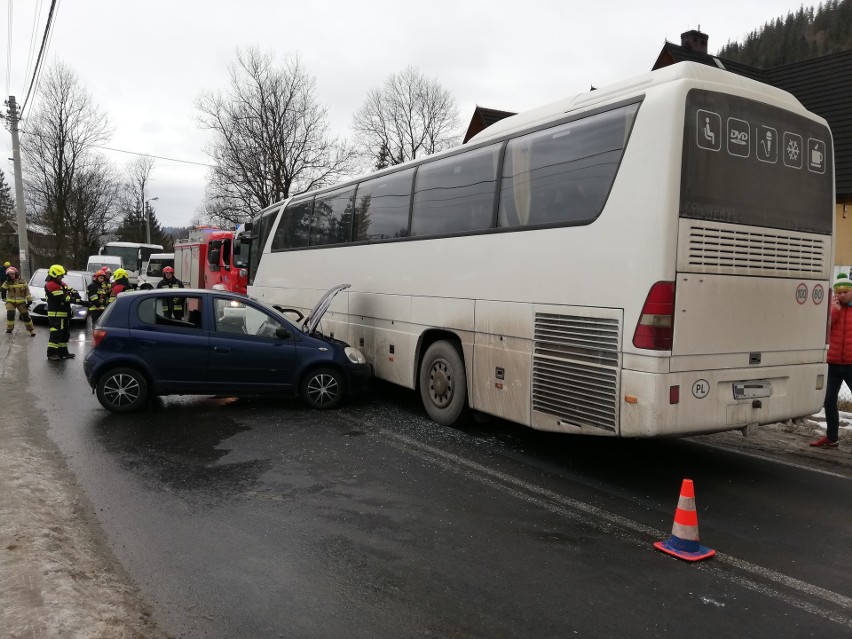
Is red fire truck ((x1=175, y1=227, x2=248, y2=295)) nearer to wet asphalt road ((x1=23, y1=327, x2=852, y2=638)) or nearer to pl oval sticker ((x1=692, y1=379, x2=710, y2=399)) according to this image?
wet asphalt road ((x1=23, y1=327, x2=852, y2=638))

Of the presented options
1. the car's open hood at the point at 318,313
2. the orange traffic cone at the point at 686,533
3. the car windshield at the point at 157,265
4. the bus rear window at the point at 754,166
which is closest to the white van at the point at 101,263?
the car windshield at the point at 157,265

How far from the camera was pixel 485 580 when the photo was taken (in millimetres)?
3664

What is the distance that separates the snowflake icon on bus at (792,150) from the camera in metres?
5.42

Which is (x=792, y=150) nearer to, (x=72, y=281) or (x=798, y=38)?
(x=72, y=281)

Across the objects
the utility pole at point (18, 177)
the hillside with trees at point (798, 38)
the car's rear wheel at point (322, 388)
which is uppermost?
the hillside with trees at point (798, 38)

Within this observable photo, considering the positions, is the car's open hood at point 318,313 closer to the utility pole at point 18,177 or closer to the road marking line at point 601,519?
the road marking line at point 601,519

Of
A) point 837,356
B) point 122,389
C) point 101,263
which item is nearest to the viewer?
point 837,356

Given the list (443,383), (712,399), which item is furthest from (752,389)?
(443,383)

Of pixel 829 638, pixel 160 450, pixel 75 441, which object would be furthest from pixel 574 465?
pixel 75 441

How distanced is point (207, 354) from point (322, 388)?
1.50 m

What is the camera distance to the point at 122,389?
771 centimetres

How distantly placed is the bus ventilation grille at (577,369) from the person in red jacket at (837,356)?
3.38m

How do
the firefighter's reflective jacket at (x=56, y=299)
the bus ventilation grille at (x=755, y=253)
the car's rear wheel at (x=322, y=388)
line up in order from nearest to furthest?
1. the bus ventilation grille at (x=755, y=253)
2. the car's rear wheel at (x=322, y=388)
3. the firefighter's reflective jacket at (x=56, y=299)

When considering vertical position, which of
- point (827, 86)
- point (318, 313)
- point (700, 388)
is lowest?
point (700, 388)
